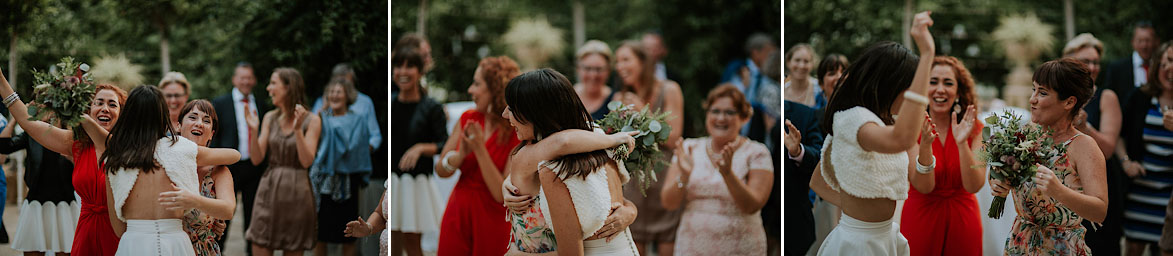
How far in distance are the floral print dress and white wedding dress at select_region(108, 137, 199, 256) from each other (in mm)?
54

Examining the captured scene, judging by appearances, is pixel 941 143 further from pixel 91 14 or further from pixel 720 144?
pixel 91 14

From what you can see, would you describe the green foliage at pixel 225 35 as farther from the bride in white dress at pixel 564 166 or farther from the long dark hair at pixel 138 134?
the bride in white dress at pixel 564 166

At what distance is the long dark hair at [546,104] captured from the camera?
3.57 metres

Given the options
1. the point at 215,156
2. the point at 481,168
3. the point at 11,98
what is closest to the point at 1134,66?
the point at 481,168

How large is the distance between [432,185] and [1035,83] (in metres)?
3.26

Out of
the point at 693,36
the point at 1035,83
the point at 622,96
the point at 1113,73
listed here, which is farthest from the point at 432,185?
the point at 693,36

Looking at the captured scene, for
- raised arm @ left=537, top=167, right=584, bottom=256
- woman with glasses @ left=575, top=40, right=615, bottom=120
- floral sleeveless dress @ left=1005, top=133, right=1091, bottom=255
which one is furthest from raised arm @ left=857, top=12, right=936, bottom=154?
woman with glasses @ left=575, top=40, right=615, bottom=120

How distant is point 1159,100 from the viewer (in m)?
5.33

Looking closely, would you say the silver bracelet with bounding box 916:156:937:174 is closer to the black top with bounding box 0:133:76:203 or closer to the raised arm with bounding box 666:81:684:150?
the raised arm with bounding box 666:81:684:150

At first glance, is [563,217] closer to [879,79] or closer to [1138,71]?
[879,79]

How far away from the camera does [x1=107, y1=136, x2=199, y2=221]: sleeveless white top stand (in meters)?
4.06

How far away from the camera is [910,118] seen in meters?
3.78

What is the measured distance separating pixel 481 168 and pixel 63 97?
5.99ft

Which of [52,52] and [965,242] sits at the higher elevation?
[52,52]
